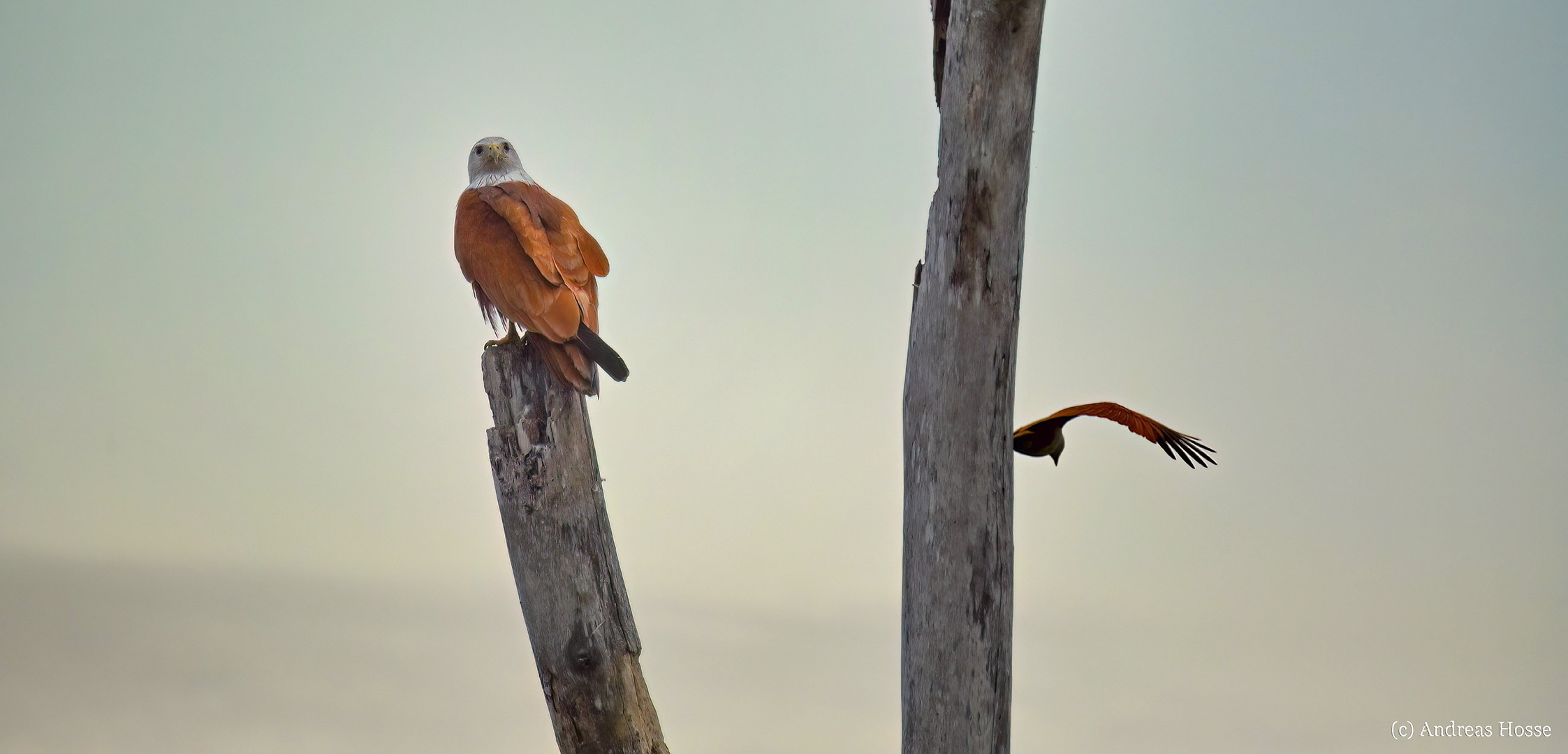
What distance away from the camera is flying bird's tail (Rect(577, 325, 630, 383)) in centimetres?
233

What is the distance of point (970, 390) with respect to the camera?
2174mm

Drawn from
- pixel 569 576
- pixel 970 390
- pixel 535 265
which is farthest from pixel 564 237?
pixel 970 390

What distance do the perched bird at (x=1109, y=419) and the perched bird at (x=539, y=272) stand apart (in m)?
0.96

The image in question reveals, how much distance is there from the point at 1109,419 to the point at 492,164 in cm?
168

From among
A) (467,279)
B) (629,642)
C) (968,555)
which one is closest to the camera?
(968,555)

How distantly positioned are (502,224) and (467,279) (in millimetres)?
173

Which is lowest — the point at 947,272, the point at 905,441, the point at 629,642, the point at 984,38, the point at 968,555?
the point at 629,642

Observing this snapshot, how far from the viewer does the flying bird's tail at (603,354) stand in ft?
7.63

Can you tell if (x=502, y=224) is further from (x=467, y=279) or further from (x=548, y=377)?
(x=548, y=377)

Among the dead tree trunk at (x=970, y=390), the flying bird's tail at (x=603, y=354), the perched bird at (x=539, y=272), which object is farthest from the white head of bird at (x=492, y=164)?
the dead tree trunk at (x=970, y=390)

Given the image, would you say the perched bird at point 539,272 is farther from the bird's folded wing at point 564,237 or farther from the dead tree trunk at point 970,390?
the dead tree trunk at point 970,390

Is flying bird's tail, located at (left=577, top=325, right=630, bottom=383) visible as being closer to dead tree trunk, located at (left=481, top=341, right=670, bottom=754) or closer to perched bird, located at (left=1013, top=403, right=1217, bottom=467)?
dead tree trunk, located at (left=481, top=341, right=670, bottom=754)

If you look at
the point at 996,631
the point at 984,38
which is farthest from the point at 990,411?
the point at 984,38

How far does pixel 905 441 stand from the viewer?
2.29 meters
